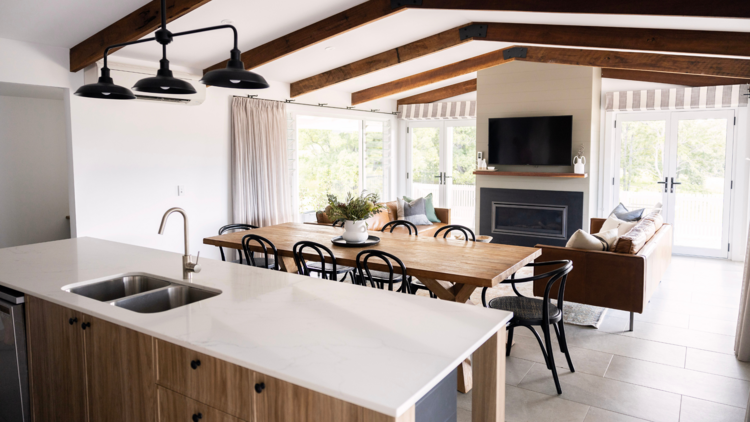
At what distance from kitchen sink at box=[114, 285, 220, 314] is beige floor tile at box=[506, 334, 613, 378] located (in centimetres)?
236

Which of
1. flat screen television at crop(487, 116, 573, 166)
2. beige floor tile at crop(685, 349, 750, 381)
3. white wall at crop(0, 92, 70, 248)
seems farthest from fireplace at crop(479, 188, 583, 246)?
white wall at crop(0, 92, 70, 248)

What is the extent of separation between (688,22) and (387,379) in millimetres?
4266

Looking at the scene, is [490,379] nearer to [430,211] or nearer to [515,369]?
[515,369]

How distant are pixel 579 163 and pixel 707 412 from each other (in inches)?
186

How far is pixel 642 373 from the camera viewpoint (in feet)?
10.9

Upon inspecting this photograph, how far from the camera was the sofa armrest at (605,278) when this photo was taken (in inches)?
159

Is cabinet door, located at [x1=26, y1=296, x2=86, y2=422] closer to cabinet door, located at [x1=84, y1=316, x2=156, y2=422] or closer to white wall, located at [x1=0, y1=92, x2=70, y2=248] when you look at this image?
cabinet door, located at [x1=84, y1=316, x2=156, y2=422]

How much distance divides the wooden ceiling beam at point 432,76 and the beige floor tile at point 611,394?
4.98m

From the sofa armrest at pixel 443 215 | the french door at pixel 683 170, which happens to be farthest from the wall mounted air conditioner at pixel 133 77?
the french door at pixel 683 170

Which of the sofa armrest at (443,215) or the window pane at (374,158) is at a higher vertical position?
the window pane at (374,158)

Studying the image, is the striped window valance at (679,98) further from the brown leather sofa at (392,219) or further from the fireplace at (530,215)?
the brown leather sofa at (392,219)

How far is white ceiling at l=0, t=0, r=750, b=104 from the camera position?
3928mm

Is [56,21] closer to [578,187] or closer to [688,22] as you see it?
[688,22]

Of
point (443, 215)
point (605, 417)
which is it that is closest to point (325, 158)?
point (443, 215)
